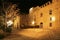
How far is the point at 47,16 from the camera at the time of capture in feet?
143

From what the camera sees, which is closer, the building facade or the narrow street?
the narrow street

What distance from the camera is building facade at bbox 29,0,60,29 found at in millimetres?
40406

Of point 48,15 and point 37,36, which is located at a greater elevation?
point 48,15

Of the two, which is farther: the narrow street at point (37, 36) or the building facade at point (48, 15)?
the building facade at point (48, 15)

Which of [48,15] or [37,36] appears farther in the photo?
[48,15]

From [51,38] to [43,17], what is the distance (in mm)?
16634

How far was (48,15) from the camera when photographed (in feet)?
143

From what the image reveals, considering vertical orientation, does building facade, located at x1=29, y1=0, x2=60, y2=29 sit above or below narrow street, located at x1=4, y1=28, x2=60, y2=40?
above

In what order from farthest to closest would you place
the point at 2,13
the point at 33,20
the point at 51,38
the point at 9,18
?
the point at 33,20, the point at 9,18, the point at 2,13, the point at 51,38

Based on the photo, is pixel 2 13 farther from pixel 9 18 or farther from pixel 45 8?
pixel 45 8

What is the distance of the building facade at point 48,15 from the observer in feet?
133

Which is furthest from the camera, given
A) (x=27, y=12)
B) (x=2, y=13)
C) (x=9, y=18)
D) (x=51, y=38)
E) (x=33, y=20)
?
(x=27, y=12)

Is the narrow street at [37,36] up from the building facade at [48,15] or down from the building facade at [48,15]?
down

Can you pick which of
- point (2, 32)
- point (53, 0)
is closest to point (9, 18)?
point (2, 32)
